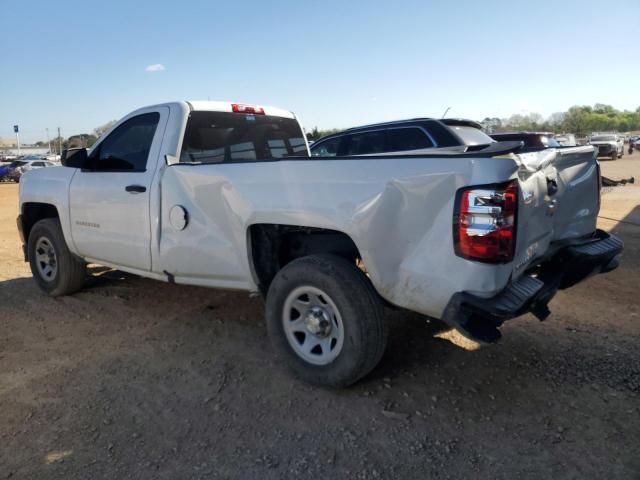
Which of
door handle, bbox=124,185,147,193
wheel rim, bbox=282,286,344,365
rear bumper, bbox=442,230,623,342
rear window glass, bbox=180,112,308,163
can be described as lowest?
wheel rim, bbox=282,286,344,365

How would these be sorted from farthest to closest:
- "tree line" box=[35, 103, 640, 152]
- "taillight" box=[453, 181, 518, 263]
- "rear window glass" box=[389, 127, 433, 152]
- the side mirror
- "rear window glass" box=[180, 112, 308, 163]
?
1. "tree line" box=[35, 103, 640, 152]
2. "rear window glass" box=[389, 127, 433, 152]
3. the side mirror
4. "rear window glass" box=[180, 112, 308, 163]
5. "taillight" box=[453, 181, 518, 263]

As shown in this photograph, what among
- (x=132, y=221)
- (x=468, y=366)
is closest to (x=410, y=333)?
(x=468, y=366)

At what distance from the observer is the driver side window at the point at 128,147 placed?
4473mm

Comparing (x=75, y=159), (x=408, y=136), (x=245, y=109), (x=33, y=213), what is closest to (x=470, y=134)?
(x=408, y=136)

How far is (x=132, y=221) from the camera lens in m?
4.41

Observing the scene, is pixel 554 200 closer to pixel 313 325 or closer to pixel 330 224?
pixel 330 224

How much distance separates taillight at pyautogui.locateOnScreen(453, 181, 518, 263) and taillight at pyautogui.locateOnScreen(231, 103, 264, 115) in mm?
2765

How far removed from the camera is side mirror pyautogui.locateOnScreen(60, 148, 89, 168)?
15.9 feet

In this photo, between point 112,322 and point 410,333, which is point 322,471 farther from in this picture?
point 112,322

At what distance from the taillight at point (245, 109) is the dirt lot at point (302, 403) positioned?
1914 mm

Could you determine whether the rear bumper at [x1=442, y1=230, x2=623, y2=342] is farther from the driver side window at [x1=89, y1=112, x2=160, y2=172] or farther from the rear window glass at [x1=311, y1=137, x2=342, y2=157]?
the rear window glass at [x1=311, y1=137, x2=342, y2=157]

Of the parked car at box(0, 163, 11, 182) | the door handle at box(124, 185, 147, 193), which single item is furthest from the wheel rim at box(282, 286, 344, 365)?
the parked car at box(0, 163, 11, 182)

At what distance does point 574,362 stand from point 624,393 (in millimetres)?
458

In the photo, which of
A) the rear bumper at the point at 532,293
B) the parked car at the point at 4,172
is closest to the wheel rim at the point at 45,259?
the rear bumper at the point at 532,293
